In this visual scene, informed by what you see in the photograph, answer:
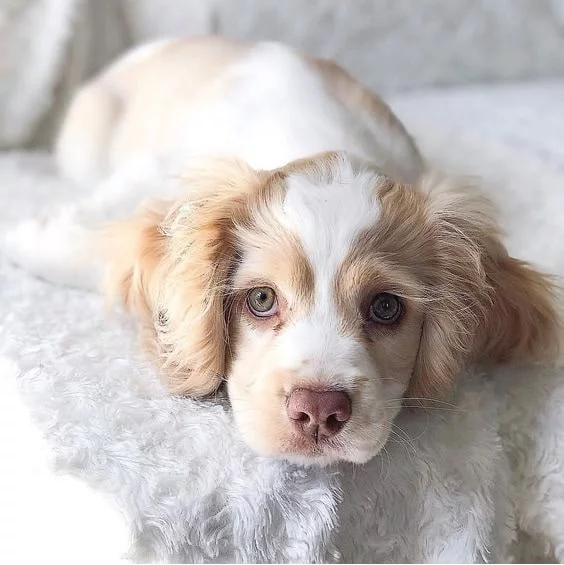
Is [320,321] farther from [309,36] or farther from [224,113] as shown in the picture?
[309,36]

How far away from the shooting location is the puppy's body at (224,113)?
4.91 ft

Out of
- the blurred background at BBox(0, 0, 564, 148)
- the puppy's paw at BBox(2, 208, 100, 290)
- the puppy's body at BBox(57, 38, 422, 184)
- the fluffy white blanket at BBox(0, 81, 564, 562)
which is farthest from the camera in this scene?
the blurred background at BBox(0, 0, 564, 148)

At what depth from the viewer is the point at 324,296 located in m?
1.08

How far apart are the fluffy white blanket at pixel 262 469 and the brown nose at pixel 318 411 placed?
0.23ft

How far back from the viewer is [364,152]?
1455 millimetres

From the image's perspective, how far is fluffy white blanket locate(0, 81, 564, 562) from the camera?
3.24 feet

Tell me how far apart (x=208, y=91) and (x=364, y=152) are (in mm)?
455

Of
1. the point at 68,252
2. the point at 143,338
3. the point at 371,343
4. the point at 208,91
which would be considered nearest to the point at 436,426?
the point at 371,343

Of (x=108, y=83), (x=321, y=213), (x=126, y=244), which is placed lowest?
(x=108, y=83)

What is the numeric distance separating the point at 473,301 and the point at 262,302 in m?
0.28

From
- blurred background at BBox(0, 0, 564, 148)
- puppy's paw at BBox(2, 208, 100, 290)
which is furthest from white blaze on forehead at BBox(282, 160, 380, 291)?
blurred background at BBox(0, 0, 564, 148)

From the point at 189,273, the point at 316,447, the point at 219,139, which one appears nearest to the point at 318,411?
the point at 316,447

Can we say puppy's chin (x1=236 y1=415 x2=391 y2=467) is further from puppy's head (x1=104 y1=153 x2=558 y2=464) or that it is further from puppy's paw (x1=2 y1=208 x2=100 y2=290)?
puppy's paw (x1=2 y1=208 x2=100 y2=290)

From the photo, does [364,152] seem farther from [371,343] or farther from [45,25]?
[45,25]
